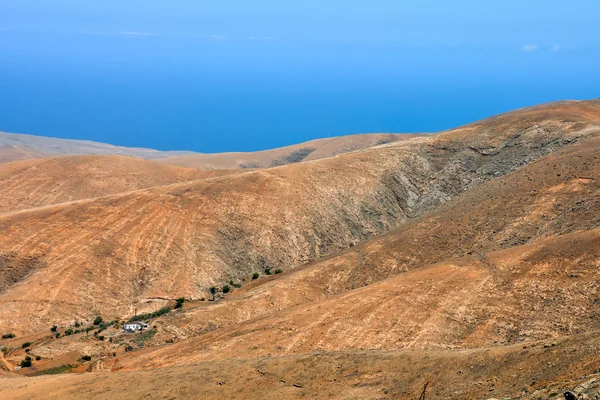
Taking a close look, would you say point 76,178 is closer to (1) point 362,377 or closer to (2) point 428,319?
(2) point 428,319

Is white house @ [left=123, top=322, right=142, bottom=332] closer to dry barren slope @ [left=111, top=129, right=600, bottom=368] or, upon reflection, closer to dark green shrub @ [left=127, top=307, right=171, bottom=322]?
dry barren slope @ [left=111, top=129, right=600, bottom=368]

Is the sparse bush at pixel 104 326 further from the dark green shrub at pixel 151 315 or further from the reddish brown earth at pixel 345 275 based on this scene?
the dark green shrub at pixel 151 315

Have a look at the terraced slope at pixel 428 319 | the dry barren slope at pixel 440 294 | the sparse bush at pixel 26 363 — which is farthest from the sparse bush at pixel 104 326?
the sparse bush at pixel 26 363

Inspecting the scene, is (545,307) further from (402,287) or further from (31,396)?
(31,396)

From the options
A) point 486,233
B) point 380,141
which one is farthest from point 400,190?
point 380,141

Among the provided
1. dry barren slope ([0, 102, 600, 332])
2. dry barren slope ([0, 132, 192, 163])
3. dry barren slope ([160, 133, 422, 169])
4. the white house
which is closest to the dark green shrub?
dry barren slope ([0, 102, 600, 332])

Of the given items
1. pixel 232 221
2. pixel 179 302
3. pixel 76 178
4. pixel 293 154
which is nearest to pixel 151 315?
pixel 179 302
